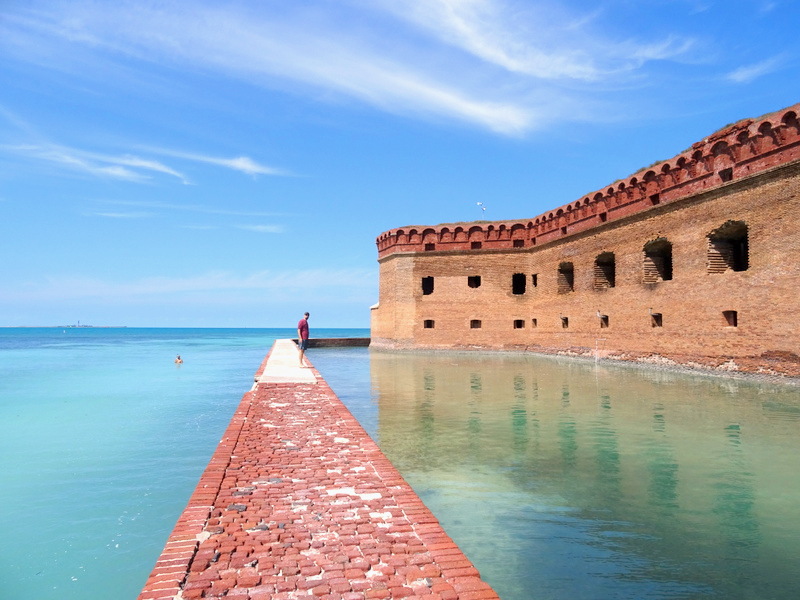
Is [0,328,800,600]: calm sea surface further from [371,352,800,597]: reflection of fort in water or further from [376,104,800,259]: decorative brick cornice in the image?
[376,104,800,259]: decorative brick cornice

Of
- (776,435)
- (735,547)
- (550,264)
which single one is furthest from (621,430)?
(550,264)

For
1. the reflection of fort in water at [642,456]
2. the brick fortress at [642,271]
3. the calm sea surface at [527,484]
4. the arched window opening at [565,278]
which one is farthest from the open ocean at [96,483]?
the arched window opening at [565,278]

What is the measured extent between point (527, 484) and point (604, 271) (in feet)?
53.9

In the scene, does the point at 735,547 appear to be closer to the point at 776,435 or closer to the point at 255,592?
the point at 255,592

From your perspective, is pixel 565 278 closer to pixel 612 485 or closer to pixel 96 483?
pixel 612 485

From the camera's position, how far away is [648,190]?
17406 mm

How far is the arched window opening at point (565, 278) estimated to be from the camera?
898 inches

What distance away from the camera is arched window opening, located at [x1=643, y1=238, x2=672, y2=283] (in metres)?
17.2

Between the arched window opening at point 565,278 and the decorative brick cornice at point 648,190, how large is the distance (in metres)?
1.32

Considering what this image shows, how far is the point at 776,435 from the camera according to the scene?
24.0 feet

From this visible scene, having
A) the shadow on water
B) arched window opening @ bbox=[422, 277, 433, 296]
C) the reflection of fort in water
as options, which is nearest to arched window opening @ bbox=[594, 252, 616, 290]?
the reflection of fort in water

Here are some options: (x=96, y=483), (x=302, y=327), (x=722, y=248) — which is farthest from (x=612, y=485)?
(x=722, y=248)

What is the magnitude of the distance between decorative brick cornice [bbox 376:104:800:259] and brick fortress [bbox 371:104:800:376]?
0.14 feet

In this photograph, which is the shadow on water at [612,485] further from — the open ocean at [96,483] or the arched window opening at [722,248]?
the arched window opening at [722,248]
